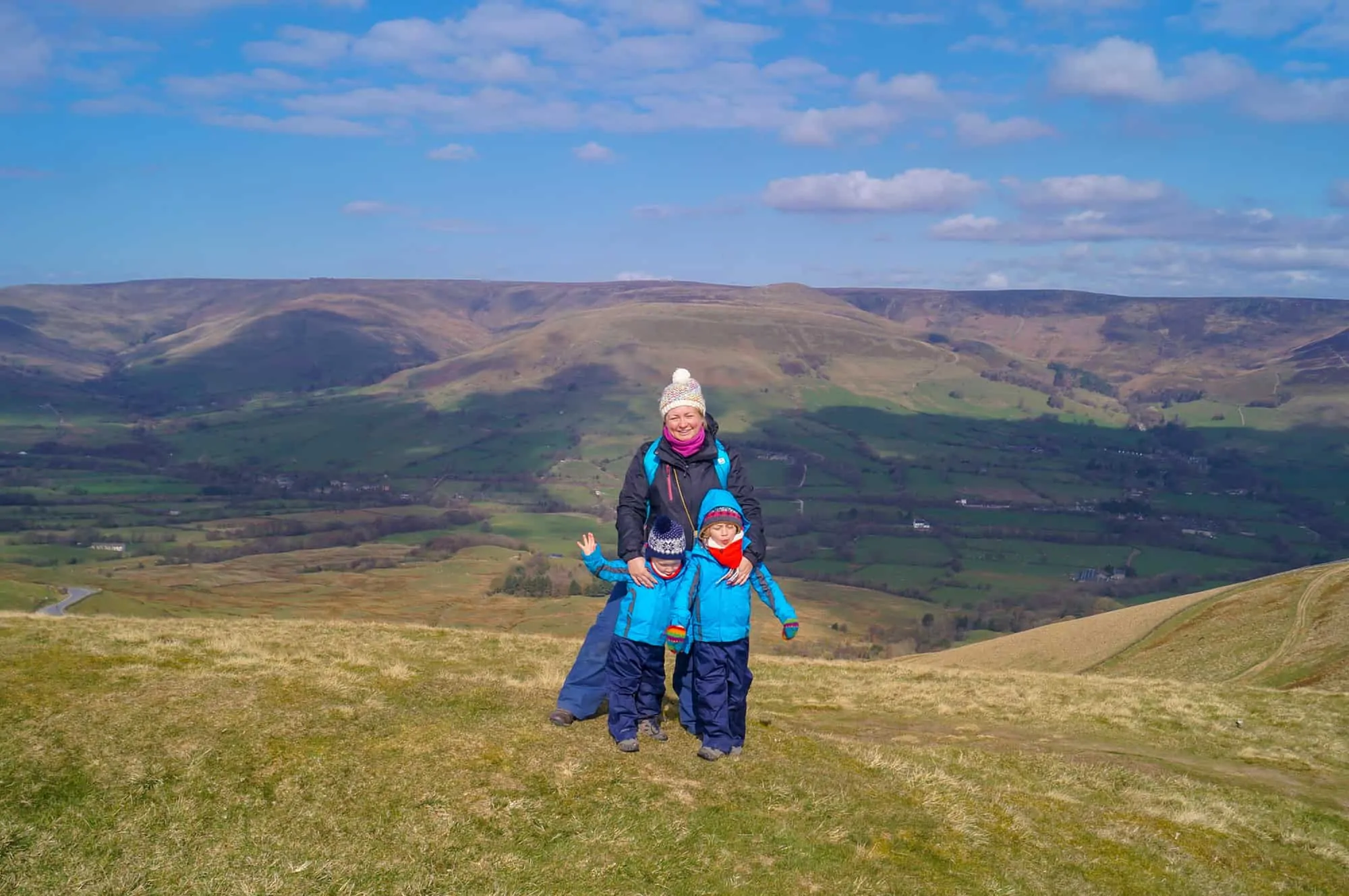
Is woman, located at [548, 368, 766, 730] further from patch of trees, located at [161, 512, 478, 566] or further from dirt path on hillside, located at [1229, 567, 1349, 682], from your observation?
patch of trees, located at [161, 512, 478, 566]

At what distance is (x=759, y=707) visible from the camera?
21.5 metres

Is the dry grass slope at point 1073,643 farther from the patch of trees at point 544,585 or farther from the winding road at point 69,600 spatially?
the winding road at point 69,600

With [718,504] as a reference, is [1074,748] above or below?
below

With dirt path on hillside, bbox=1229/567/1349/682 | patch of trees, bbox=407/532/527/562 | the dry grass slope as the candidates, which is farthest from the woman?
patch of trees, bbox=407/532/527/562

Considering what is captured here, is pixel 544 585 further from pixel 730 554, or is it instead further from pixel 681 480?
pixel 730 554

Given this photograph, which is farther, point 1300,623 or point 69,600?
point 69,600

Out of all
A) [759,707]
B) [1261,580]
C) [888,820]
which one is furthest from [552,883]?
[1261,580]

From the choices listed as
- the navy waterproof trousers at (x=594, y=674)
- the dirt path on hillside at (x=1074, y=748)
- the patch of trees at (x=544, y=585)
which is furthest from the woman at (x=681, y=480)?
the patch of trees at (x=544, y=585)

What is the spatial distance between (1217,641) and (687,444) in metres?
35.8

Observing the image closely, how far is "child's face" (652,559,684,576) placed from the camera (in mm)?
13055

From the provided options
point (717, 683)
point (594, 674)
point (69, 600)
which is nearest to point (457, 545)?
point (69, 600)

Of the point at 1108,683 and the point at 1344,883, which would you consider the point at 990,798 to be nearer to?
the point at 1344,883

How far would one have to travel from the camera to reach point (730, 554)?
42.1ft

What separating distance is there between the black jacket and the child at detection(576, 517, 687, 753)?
18 cm
